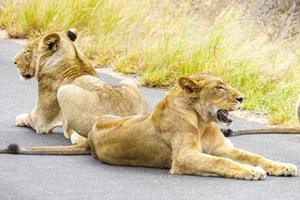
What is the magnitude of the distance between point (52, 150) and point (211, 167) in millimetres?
1606

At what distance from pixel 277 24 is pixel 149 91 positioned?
188 inches

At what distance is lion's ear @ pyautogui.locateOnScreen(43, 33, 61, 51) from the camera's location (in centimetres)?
1134

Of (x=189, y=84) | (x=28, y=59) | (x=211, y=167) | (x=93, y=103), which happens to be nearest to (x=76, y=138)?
(x=93, y=103)

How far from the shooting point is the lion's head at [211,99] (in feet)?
31.1

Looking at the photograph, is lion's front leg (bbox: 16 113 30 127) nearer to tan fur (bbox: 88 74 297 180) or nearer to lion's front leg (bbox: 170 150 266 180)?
tan fur (bbox: 88 74 297 180)

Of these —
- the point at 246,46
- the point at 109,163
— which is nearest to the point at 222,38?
the point at 246,46

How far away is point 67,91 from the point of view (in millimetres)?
10703

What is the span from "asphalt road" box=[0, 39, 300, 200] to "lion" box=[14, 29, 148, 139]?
0.27 m

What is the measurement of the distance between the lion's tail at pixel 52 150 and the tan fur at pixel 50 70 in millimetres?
1031

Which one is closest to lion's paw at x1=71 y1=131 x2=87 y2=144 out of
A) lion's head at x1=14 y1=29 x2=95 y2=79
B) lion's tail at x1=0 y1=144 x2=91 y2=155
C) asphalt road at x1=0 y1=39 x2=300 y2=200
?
asphalt road at x1=0 y1=39 x2=300 y2=200

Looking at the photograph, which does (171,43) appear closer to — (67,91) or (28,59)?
(28,59)

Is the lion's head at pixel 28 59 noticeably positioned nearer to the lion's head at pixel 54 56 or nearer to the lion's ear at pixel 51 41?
the lion's head at pixel 54 56

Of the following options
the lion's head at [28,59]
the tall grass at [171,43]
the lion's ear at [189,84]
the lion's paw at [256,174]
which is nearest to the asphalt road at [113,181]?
the lion's paw at [256,174]

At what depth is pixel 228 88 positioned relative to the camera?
31.3 ft
